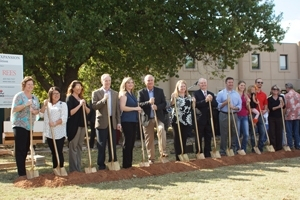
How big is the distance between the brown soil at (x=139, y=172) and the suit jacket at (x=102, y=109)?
939 mm

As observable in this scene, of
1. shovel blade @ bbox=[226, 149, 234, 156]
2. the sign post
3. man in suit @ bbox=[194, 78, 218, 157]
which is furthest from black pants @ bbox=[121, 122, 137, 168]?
the sign post

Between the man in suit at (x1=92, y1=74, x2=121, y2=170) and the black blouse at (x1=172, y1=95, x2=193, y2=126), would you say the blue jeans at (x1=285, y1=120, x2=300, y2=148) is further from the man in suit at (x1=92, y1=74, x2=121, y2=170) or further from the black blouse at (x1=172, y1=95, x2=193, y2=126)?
the man in suit at (x1=92, y1=74, x2=121, y2=170)

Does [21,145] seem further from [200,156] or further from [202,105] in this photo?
[202,105]

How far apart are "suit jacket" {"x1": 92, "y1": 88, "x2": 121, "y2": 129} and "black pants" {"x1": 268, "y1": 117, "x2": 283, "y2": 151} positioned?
16.3 feet

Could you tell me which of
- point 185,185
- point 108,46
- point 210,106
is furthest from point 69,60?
point 185,185

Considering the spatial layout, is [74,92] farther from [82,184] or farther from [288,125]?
[288,125]

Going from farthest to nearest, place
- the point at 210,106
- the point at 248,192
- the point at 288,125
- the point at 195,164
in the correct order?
the point at 288,125 → the point at 210,106 → the point at 195,164 → the point at 248,192

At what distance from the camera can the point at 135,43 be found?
15.4 metres

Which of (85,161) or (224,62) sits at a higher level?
(224,62)

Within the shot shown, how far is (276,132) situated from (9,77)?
23.4ft

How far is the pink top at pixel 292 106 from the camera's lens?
1132cm

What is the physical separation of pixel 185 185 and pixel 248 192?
1.10 metres

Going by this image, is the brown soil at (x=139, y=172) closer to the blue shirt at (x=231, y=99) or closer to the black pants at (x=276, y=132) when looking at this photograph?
the black pants at (x=276, y=132)

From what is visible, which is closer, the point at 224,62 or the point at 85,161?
the point at 85,161
